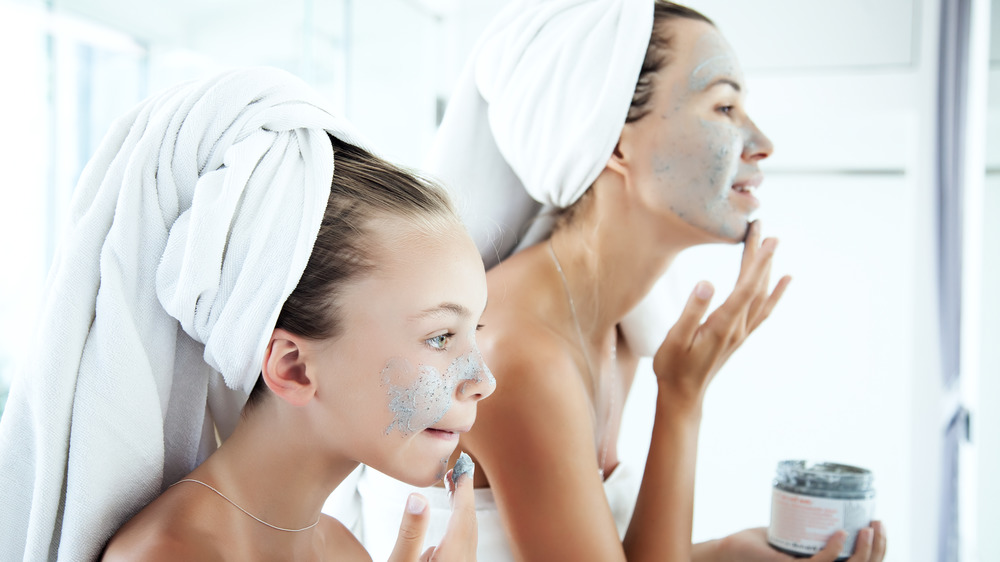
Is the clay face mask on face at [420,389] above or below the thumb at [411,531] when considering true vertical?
above

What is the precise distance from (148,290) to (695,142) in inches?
21.7

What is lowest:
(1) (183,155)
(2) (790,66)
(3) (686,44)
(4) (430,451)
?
(4) (430,451)

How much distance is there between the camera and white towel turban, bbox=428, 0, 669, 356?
2.60ft

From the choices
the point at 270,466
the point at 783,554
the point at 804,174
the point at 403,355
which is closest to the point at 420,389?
the point at 403,355

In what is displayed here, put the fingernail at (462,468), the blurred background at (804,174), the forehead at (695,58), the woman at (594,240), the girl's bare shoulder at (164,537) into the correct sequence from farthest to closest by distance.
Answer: the blurred background at (804,174) → the forehead at (695,58) → the woman at (594,240) → the fingernail at (462,468) → the girl's bare shoulder at (164,537)

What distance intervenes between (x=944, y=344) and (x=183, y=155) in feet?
5.06

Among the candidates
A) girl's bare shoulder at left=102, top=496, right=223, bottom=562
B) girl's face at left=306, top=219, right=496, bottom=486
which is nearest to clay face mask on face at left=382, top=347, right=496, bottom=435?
girl's face at left=306, top=219, right=496, bottom=486

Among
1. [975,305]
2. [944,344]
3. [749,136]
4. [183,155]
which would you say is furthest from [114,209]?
[944,344]

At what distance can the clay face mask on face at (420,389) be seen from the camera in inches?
20.9

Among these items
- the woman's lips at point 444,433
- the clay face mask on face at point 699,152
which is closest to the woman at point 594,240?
the clay face mask on face at point 699,152

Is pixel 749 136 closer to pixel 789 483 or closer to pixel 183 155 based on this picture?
pixel 789 483

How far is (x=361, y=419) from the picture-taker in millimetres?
538

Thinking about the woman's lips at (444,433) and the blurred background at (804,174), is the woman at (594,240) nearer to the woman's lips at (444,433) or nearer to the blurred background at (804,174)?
the woman's lips at (444,433)

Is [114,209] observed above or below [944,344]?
above
